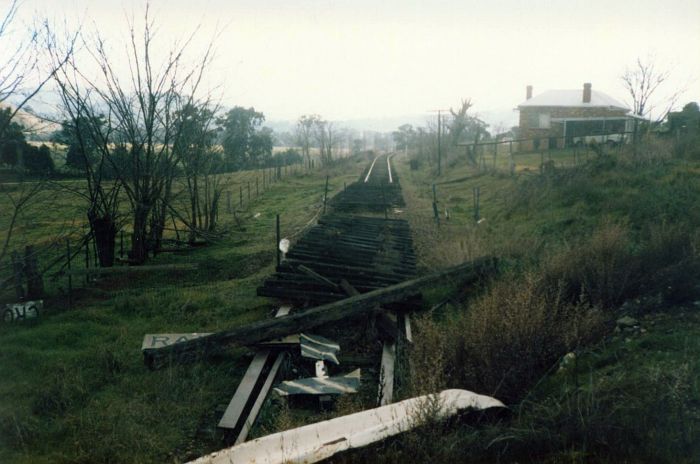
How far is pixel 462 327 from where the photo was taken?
557cm

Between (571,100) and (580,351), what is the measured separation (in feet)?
123

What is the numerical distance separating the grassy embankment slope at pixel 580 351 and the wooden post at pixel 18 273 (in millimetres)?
6175

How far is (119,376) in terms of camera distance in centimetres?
559

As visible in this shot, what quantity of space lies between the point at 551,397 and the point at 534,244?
5.07 m

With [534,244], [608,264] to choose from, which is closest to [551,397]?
[608,264]

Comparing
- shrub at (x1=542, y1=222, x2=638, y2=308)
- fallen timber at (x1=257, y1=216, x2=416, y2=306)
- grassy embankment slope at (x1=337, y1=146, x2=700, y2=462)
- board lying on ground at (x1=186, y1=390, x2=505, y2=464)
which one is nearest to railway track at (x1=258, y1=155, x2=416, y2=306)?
fallen timber at (x1=257, y1=216, x2=416, y2=306)

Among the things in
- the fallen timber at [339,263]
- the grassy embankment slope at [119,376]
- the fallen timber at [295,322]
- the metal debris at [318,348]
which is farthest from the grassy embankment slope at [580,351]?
the grassy embankment slope at [119,376]

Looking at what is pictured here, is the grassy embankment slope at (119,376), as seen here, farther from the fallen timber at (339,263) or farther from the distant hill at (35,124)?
the distant hill at (35,124)

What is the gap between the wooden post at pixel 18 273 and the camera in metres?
7.90

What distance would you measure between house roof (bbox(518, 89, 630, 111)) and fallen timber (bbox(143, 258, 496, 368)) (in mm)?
33684

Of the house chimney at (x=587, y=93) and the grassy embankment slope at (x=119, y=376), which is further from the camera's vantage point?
the house chimney at (x=587, y=93)

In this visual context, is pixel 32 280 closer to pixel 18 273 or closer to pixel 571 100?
pixel 18 273

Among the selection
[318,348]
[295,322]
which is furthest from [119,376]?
[318,348]

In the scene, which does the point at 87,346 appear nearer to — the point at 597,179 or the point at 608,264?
the point at 608,264
